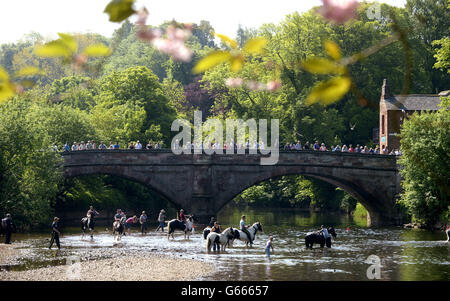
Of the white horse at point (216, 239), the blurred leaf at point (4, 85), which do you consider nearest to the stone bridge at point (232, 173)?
the white horse at point (216, 239)

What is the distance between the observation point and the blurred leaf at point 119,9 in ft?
12.4

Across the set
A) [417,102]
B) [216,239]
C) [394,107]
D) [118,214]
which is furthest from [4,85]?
[417,102]

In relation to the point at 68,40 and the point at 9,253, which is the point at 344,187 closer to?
the point at 9,253

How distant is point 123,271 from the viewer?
29.1m

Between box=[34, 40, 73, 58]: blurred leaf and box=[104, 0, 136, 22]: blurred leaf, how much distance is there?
1.20 feet

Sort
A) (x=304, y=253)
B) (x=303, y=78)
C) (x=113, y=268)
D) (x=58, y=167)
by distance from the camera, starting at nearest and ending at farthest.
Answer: (x=113, y=268), (x=304, y=253), (x=58, y=167), (x=303, y=78)

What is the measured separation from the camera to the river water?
30625 millimetres

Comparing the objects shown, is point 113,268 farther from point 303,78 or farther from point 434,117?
point 303,78

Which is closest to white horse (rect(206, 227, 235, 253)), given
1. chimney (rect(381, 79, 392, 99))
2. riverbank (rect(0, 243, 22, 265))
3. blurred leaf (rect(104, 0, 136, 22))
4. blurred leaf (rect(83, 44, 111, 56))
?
riverbank (rect(0, 243, 22, 265))

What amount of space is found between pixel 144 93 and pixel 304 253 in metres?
52.7

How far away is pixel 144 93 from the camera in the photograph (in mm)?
87875

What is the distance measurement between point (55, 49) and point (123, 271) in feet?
85.4

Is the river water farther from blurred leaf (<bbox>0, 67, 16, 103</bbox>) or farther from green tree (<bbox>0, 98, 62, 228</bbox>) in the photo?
blurred leaf (<bbox>0, 67, 16, 103</bbox>)
